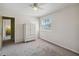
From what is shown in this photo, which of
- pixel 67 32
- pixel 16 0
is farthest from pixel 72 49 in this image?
pixel 16 0

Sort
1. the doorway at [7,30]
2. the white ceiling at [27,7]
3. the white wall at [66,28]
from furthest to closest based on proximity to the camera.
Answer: the doorway at [7,30]
the white wall at [66,28]
the white ceiling at [27,7]

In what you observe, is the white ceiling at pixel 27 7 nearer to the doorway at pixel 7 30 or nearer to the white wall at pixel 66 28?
the white wall at pixel 66 28

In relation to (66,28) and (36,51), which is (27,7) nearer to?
(36,51)

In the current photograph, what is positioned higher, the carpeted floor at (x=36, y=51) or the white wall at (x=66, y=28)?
the white wall at (x=66, y=28)

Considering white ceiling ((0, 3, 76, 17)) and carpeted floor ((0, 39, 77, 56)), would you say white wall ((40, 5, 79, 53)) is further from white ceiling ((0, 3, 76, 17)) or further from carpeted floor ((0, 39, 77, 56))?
white ceiling ((0, 3, 76, 17))

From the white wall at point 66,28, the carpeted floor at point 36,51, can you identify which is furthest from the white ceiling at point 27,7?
the carpeted floor at point 36,51

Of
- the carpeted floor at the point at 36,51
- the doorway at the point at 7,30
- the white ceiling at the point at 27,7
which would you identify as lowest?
the carpeted floor at the point at 36,51

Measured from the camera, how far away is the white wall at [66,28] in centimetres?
227

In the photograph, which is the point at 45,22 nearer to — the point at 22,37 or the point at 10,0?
the point at 22,37

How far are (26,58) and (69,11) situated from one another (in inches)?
90.3

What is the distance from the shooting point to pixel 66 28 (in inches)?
104

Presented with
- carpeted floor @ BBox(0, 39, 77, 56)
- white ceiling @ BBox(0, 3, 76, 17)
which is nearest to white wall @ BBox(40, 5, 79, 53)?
carpeted floor @ BBox(0, 39, 77, 56)

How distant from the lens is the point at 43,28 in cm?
371

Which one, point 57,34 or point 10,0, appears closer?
point 10,0
